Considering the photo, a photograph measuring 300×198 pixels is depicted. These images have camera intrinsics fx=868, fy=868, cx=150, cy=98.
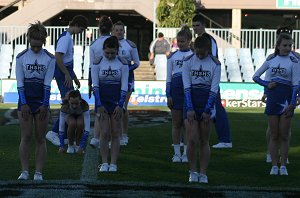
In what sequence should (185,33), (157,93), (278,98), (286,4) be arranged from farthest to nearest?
1. (286,4)
2. (157,93)
3. (185,33)
4. (278,98)

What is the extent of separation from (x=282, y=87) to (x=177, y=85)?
1.76m

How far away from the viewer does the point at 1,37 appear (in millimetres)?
30547

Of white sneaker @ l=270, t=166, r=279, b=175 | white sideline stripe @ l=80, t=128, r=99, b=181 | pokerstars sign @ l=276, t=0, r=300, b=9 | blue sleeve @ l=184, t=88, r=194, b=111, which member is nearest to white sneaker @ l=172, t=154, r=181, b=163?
white sideline stripe @ l=80, t=128, r=99, b=181

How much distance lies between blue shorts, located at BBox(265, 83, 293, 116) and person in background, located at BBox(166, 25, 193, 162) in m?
1.56

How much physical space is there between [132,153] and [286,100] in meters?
2.98

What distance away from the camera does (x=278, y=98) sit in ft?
34.3

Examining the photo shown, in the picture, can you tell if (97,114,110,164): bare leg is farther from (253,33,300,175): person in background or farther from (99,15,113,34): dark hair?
(99,15,113,34): dark hair

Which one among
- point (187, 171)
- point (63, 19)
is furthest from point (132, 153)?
point (63, 19)

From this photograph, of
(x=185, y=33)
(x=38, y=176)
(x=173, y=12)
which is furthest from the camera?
(x=173, y=12)

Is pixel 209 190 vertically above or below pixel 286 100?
below

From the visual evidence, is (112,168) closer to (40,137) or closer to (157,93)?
(40,137)

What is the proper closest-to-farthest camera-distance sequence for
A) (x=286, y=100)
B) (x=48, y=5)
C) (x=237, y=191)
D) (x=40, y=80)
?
(x=237, y=191)
(x=40, y=80)
(x=286, y=100)
(x=48, y=5)

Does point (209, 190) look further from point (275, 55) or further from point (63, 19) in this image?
point (63, 19)

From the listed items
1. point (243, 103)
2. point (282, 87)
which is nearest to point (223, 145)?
point (282, 87)
